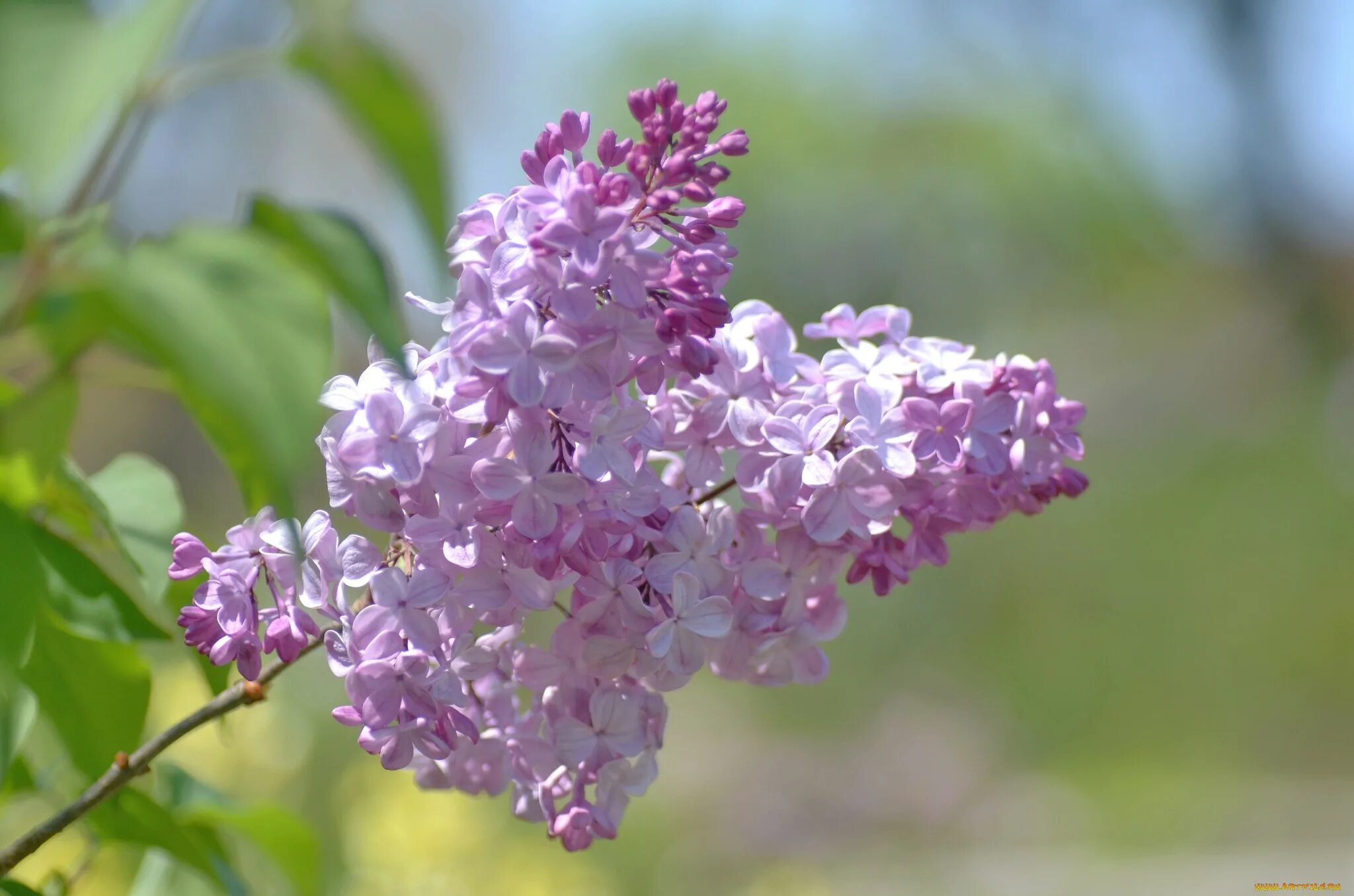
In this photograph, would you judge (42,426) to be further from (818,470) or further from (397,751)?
(818,470)

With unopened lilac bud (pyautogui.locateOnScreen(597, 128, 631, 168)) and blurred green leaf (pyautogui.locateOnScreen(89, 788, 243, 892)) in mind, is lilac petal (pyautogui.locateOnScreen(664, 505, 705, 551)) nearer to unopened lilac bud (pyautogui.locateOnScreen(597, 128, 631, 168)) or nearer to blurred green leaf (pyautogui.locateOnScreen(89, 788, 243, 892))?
unopened lilac bud (pyautogui.locateOnScreen(597, 128, 631, 168))

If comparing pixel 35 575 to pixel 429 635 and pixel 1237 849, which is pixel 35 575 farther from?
pixel 1237 849

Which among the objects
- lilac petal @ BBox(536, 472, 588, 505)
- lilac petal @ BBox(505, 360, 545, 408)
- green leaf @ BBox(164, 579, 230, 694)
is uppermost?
lilac petal @ BBox(505, 360, 545, 408)

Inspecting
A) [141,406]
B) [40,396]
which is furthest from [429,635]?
[141,406]

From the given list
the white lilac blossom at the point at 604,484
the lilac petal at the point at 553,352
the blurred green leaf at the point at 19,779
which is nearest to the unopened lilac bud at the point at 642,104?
the white lilac blossom at the point at 604,484

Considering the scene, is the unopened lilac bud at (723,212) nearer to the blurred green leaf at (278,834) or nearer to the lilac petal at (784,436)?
the lilac petal at (784,436)

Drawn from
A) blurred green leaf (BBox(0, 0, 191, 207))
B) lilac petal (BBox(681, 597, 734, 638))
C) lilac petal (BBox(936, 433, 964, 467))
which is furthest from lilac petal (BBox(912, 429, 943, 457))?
blurred green leaf (BBox(0, 0, 191, 207))
